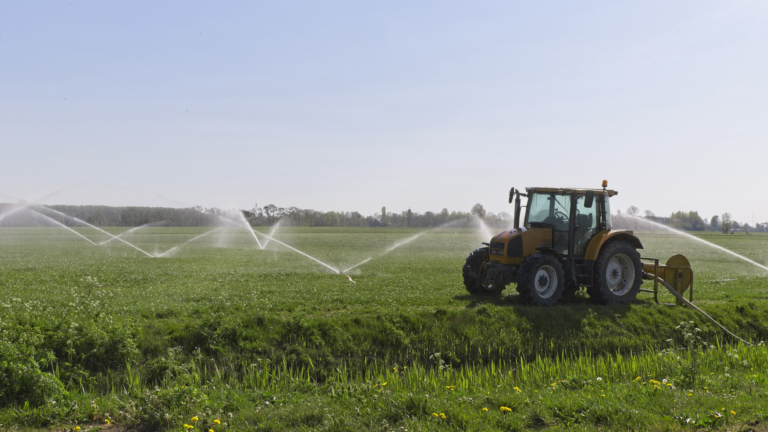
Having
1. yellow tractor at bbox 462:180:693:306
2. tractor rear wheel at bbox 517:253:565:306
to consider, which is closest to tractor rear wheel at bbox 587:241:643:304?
yellow tractor at bbox 462:180:693:306

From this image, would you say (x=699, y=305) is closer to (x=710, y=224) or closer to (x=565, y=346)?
(x=565, y=346)

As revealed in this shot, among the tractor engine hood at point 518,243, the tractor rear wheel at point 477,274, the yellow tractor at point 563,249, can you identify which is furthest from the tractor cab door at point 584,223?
the tractor rear wheel at point 477,274

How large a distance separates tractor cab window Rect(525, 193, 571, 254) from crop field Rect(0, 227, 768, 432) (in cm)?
200

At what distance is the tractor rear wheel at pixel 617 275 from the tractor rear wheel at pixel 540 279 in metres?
1.34

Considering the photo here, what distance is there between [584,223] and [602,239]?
27.1 inches

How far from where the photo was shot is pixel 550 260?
49.5 ft

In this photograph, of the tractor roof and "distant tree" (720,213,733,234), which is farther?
"distant tree" (720,213,733,234)

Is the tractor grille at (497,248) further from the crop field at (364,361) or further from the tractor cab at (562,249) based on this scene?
the crop field at (364,361)

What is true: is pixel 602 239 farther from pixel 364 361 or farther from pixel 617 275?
pixel 364 361

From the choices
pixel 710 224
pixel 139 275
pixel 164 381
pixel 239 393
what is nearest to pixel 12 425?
pixel 164 381

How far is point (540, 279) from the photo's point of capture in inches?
608

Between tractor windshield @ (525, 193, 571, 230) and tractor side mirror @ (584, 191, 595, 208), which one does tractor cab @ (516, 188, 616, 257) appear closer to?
tractor windshield @ (525, 193, 571, 230)

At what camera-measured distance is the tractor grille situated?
15664 mm

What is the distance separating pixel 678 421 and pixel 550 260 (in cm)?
808
